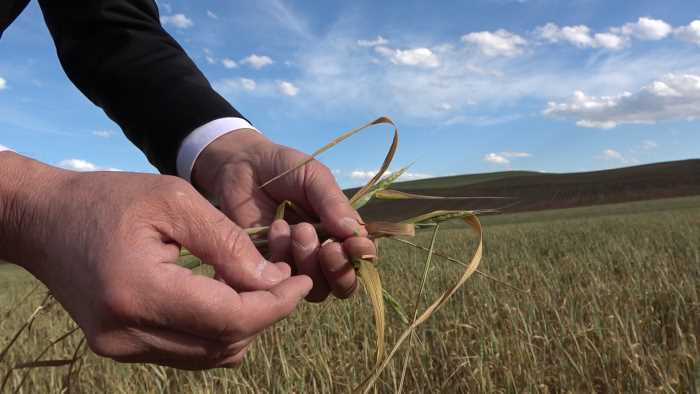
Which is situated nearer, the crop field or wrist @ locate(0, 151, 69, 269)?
wrist @ locate(0, 151, 69, 269)

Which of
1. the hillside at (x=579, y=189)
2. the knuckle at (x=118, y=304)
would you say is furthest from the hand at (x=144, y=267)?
the hillside at (x=579, y=189)

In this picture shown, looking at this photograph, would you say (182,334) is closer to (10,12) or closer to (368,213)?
(10,12)

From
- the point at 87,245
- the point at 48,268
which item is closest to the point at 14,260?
the point at 48,268

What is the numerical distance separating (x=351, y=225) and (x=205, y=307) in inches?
18.8

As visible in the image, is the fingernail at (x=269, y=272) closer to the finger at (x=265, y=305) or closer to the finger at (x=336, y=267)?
the finger at (x=265, y=305)

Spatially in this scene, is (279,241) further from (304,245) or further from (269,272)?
(269,272)

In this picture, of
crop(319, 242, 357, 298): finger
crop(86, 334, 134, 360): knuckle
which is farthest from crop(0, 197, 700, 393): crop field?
crop(86, 334, 134, 360): knuckle

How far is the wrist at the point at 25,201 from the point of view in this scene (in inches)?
37.6

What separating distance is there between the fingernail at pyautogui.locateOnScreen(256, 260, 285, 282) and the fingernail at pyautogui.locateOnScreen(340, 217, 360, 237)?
0.27 metres

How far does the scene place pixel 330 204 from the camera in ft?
4.47

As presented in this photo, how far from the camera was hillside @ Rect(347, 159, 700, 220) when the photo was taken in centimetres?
2569

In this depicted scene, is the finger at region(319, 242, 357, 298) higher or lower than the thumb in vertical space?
lower

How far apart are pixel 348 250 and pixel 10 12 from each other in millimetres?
970

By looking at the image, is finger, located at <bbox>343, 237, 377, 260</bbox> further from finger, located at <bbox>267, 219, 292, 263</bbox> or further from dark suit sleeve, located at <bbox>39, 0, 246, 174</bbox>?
dark suit sleeve, located at <bbox>39, 0, 246, 174</bbox>
